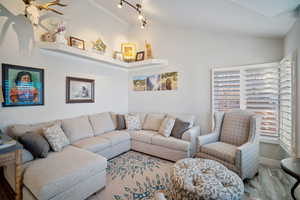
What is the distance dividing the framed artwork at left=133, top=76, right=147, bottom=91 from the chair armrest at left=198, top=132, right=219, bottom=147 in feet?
7.79

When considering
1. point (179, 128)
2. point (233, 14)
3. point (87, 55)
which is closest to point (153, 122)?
point (179, 128)

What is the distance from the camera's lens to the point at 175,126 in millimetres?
3221

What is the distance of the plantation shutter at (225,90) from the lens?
3.06 metres

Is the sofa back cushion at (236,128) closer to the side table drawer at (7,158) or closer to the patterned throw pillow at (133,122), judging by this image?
the patterned throw pillow at (133,122)

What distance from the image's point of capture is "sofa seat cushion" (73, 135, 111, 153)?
8.57 ft

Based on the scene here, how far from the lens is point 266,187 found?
2.11 meters

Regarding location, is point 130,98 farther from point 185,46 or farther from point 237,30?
point 237,30

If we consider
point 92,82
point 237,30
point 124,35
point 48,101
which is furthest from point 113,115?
point 237,30

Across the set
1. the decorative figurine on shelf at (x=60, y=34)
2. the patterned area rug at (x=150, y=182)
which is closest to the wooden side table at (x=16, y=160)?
the patterned area rug at (x=150, y=182)

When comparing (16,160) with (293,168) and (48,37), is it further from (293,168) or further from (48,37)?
(293,168)

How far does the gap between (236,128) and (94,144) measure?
2705 millimetres

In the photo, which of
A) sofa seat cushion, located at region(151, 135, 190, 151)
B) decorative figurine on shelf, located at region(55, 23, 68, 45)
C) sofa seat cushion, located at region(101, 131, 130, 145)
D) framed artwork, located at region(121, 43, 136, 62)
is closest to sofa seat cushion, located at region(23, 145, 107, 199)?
sofa seat cushion, located at region(101, 131, 130, 145)

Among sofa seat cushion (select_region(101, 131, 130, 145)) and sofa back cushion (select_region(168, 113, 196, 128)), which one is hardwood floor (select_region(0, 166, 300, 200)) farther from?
sofa seat cushion (select_region(101, 131, 130, 145))

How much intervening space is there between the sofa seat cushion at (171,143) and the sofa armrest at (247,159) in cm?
93
